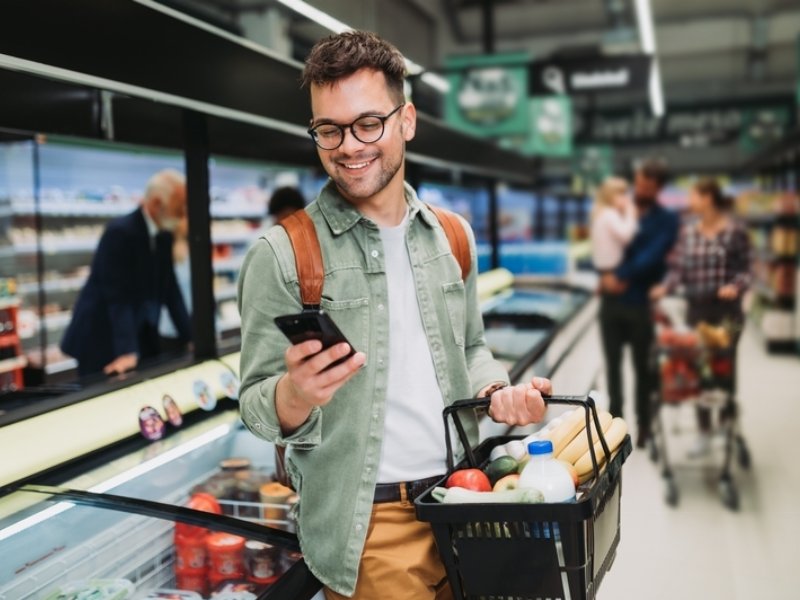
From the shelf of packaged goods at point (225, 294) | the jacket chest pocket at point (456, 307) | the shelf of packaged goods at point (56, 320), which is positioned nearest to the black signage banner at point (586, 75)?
the shelf of packaged goods at point (225, 294)

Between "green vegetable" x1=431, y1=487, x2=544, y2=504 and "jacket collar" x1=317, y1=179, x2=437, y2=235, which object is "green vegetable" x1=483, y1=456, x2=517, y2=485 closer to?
"green vegetable" x1=431, y1=487, x2=544, y2=504

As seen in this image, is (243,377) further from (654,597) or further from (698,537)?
(698,537)

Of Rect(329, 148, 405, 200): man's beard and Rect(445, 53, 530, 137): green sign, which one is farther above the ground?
Rect(445, 53, 530, 137): green sign

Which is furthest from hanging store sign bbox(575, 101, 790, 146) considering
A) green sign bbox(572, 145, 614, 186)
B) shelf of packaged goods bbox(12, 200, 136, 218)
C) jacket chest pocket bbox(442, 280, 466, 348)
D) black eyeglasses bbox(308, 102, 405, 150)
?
black eyeglasses bbox(308, 102, 405, 150)

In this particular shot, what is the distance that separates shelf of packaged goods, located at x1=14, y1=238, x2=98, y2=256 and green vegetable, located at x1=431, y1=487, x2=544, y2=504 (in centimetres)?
608

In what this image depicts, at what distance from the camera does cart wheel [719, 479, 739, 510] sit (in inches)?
209

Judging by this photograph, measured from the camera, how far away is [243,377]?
167 centimetres

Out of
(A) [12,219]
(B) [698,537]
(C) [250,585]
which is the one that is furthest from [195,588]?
(A) [12,219]

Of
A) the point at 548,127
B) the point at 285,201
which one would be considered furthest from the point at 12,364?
the point at 548,127

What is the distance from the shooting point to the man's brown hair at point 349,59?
5.32 ft

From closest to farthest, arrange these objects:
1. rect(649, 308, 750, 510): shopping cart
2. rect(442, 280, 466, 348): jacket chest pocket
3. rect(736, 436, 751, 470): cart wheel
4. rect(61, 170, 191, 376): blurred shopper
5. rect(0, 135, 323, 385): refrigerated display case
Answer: rect(442, 280, 466, 348): jacket chest pocket, rect(61, 170, 191, 376): blurred shopper, rect(649, 308, 750, 510): shopping cart, rect(736, 436, 751, 470): cart wheel, rect(0, 135, 323, 385): refrigerated display case

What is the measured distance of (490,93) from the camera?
939 cm

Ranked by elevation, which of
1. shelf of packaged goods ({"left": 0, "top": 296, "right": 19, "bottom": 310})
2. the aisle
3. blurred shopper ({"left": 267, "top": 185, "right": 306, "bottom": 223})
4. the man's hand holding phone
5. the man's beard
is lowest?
the aisle

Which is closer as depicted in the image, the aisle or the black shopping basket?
the black shopping basket
